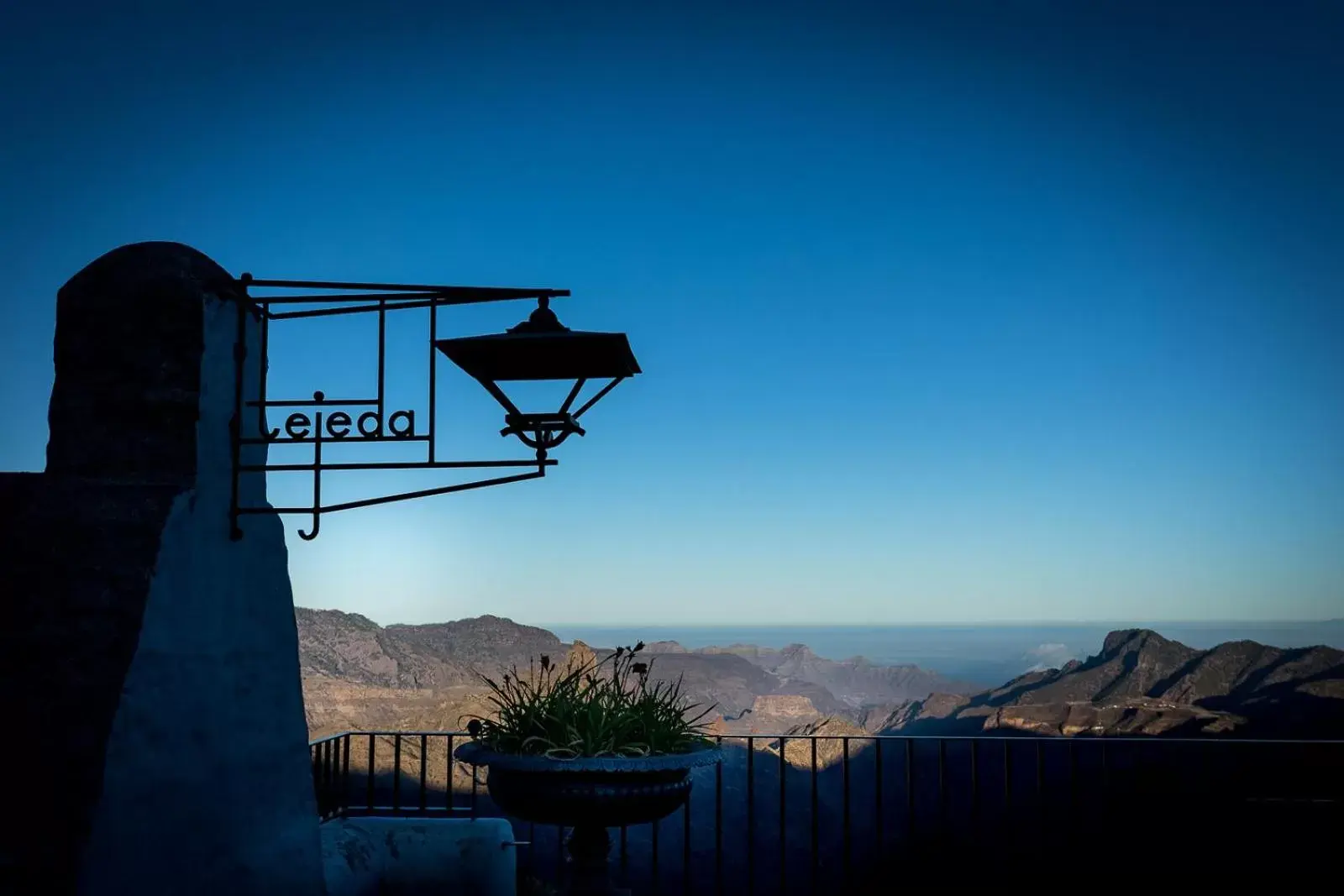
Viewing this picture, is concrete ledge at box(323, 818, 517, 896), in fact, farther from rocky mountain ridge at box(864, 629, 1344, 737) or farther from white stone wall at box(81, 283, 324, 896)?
rocky mountain ridge at box(864, 629, 1344, 737)

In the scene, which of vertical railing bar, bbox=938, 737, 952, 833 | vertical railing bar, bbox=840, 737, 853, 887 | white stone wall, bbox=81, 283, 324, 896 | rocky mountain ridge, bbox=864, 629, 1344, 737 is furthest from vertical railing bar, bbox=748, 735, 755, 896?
rocky mountain ridge, bbox=864, 629, 1344, 737

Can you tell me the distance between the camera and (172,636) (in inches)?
114

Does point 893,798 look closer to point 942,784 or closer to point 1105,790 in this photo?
point 942,784

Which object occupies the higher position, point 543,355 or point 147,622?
point 543,355

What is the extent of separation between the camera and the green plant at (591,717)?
315 centimetres

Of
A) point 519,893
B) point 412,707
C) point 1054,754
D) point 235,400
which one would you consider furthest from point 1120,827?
point 412,707

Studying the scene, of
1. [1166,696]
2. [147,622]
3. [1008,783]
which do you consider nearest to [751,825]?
[1008,783]

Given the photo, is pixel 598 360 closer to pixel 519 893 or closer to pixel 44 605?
pixel 44 605

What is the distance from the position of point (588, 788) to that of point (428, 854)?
1.50 m

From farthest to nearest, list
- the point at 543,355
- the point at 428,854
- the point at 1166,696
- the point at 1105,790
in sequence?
1. the point at 1166,696
2. the point at 1105,790
3. the point at 428,854
4. the point at 543,355

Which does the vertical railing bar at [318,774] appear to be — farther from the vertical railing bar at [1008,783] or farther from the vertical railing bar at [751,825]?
the vertical railing bar at [1008,783]

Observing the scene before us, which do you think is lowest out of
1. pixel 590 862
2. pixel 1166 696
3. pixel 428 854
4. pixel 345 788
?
pixel 1166 696

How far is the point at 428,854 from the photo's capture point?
4.12m

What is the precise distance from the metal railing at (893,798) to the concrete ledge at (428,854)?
0.49 ft
